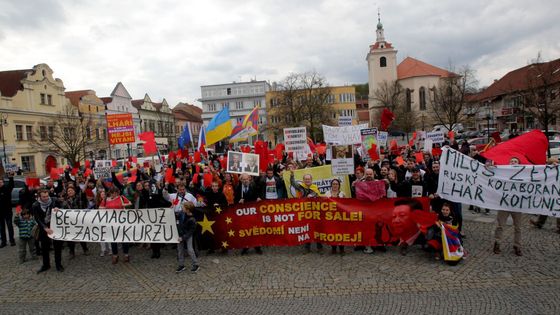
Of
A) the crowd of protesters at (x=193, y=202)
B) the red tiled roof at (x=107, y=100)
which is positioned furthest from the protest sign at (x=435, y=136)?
the red tiled roof at (x=107, y=100)

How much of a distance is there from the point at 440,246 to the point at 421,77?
2879 inches

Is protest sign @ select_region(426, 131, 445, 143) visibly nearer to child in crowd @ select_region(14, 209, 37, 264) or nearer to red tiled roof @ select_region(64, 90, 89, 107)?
child in crowd @ select_region(14, 209, 37, 264)

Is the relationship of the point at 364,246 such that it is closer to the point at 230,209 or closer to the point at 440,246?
the point at 440,246

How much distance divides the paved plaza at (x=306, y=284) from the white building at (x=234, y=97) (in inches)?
3495

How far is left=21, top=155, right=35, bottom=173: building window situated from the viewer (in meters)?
39.8

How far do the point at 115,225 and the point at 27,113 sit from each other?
41.5m

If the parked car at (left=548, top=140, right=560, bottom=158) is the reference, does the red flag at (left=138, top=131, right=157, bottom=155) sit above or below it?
above

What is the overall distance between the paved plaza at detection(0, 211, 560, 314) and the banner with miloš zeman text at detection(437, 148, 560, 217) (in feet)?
3.05

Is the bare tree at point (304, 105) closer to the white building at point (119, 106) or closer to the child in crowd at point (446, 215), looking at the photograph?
the white building at point (119, 106)

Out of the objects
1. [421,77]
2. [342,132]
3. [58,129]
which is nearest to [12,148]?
[58,129]

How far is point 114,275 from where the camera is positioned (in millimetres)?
7242

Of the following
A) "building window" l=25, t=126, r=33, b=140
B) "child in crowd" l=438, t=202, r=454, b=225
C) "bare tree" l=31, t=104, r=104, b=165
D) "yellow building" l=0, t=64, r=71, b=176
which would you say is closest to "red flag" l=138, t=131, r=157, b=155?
"child in crowd" l=438, t=202, r=454, b=225

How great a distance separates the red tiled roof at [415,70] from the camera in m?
75.1

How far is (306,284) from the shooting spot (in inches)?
244
